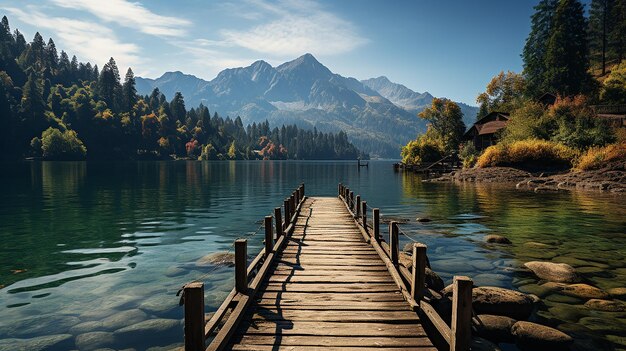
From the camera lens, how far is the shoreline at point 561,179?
3903 centimetres

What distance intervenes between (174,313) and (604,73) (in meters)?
110

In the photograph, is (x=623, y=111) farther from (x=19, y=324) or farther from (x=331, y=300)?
(x=19, y=324)

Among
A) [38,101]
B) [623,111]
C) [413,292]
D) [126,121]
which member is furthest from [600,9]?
[38,101]

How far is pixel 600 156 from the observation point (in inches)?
1649

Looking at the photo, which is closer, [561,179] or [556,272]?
[556,272]

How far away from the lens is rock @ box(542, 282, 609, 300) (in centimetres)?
1130

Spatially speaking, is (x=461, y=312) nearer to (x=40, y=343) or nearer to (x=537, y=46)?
(x=40, y=343)

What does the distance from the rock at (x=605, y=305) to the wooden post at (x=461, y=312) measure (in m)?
7.25

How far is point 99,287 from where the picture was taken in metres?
13.0

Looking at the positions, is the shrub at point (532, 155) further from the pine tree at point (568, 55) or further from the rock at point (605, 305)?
the rock at point (605, 305)

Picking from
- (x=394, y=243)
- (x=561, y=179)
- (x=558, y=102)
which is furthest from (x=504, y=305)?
(x=558, y=102)

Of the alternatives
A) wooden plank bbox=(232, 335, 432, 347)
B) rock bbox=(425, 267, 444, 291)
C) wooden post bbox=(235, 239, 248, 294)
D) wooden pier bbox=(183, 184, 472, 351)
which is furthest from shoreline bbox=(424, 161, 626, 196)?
wooden post bbox=(235, 239, 248, 294)

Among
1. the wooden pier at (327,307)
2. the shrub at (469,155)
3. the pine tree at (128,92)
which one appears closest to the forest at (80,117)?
the pine tree at (128,92)

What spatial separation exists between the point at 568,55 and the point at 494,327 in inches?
2857
